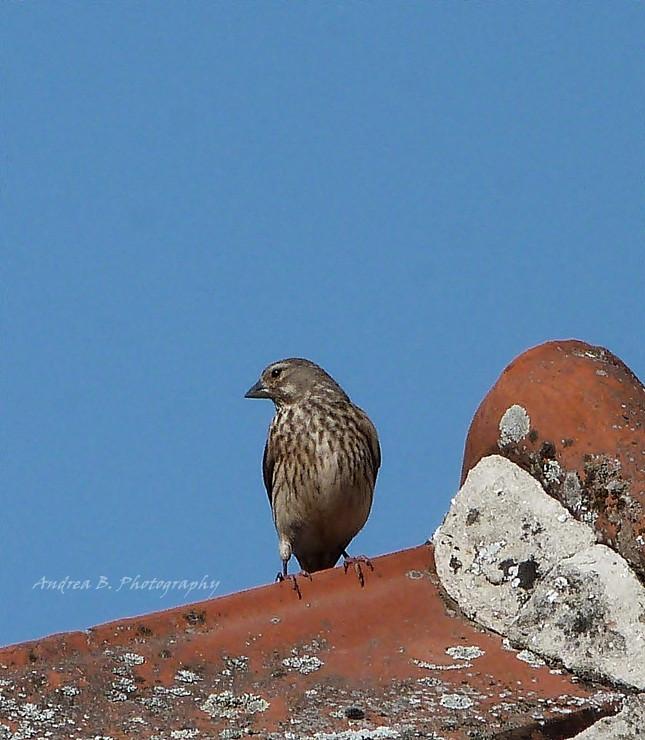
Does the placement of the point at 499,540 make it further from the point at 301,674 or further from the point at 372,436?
A: the point at 372,436

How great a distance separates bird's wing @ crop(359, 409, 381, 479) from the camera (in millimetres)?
8148

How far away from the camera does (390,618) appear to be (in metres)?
4.69

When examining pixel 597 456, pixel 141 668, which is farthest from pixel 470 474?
pixel 141 668

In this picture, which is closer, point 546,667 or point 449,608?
point 546,667

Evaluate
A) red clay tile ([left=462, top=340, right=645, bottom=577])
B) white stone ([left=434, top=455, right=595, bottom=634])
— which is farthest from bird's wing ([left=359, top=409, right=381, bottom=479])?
white stone ([left=434, top=455, right=595, bottom=634])

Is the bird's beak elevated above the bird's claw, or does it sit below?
Result: above

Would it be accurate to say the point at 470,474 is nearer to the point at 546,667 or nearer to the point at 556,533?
the point at 556,533

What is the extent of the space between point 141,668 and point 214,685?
25 cm

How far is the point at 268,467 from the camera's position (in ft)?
27.1

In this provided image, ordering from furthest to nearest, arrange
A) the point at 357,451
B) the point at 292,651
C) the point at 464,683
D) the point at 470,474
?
the point at 357,451 → the point at 470,474 → the point at 292,651 → the point at 464,683

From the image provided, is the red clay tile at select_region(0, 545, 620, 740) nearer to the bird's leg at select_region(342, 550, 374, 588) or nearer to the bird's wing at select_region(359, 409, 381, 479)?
the bird's leg at select_region(342, 550, 374, 588)

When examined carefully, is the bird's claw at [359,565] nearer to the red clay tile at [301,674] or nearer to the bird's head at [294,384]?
the red clay tile at [301,674]

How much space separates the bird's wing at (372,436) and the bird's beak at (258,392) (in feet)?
2.17

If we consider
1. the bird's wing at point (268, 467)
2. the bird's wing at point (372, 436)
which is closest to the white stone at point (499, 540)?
the bird's wing at point (372, 436)
